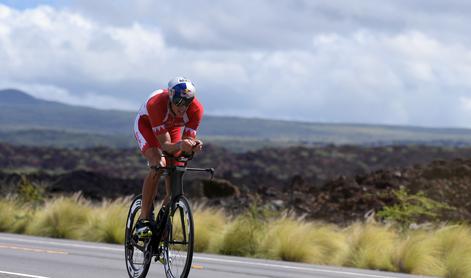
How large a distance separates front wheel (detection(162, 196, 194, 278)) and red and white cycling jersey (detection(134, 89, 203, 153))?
78 cm

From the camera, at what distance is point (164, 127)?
35.3ft

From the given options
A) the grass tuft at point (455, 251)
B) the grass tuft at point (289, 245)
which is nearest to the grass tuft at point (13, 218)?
the grass tuft at point (289, 245)

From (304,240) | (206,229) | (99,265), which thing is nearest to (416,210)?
(206,229)

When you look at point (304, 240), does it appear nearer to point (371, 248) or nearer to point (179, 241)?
point (371, 248)

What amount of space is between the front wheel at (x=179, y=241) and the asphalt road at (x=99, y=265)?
1870 millimetres

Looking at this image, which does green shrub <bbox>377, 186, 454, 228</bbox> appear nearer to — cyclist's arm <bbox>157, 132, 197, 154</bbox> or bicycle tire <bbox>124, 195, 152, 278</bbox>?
bicycle tire <bbox>124, 195, 152, 278</bbox>

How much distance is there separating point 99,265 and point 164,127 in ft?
13.5

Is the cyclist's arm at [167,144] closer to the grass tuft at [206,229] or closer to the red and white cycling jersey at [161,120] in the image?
the red and white cycling jersey at [161,120]

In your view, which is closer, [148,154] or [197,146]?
[197,146]

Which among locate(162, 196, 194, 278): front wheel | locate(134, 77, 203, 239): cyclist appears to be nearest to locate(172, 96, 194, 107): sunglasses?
locate(134, 77, 203, 239): cyclist

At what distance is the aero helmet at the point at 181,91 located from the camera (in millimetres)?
10414

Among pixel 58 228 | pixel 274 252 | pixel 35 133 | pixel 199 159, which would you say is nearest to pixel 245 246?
pixel 274 252

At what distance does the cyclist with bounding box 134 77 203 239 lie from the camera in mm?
10445

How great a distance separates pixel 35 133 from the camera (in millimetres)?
198250
